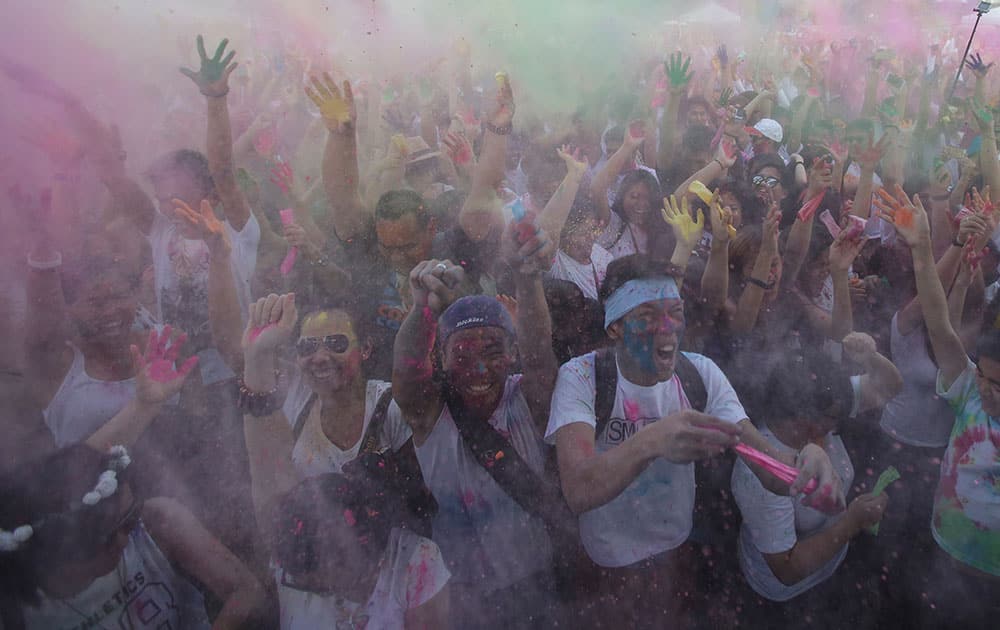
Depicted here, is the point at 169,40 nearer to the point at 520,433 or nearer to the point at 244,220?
the point at 244,220

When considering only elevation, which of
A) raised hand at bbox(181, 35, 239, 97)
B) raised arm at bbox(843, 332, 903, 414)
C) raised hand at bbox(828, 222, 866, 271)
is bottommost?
raised arm at bbox(843, 332, 903, 414)

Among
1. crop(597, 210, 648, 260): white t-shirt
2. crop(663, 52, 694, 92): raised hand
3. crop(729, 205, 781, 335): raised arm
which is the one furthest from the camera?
crop(663, 52, 694, 92): raised hand

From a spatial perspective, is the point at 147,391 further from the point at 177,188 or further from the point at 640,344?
the point at 640,344

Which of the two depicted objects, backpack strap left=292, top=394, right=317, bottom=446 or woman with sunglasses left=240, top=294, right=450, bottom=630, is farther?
backpack strap left=292, top=394, right=317, bottom=446

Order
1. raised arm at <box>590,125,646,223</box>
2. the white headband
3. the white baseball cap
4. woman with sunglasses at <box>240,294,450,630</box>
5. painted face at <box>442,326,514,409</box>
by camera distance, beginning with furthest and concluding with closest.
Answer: the white baseball cap → raised arm at <box>590,125,646,223</box> → painted face at <box>442,326,514,409</box> → woman with sunglasses at <box>240,294,450,630</box> → the white headband

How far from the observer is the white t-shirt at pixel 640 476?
177 cm

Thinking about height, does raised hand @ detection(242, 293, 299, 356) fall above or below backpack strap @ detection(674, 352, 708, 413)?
above

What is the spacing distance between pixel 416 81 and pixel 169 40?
218 centimetres

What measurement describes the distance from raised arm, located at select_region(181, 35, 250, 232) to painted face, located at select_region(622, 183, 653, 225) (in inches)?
73.9

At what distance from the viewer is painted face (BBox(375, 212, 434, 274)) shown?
2.37 meters

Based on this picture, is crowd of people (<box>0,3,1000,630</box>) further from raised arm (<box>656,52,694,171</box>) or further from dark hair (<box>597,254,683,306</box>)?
raised arm (<box>656,52,694,171</box>)

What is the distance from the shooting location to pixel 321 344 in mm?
1842

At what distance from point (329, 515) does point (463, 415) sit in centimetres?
48

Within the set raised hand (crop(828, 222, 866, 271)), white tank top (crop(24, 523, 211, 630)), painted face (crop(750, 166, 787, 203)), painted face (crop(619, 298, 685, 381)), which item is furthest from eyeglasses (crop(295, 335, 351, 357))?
painted face (crop(750, 166, 787, 203))
